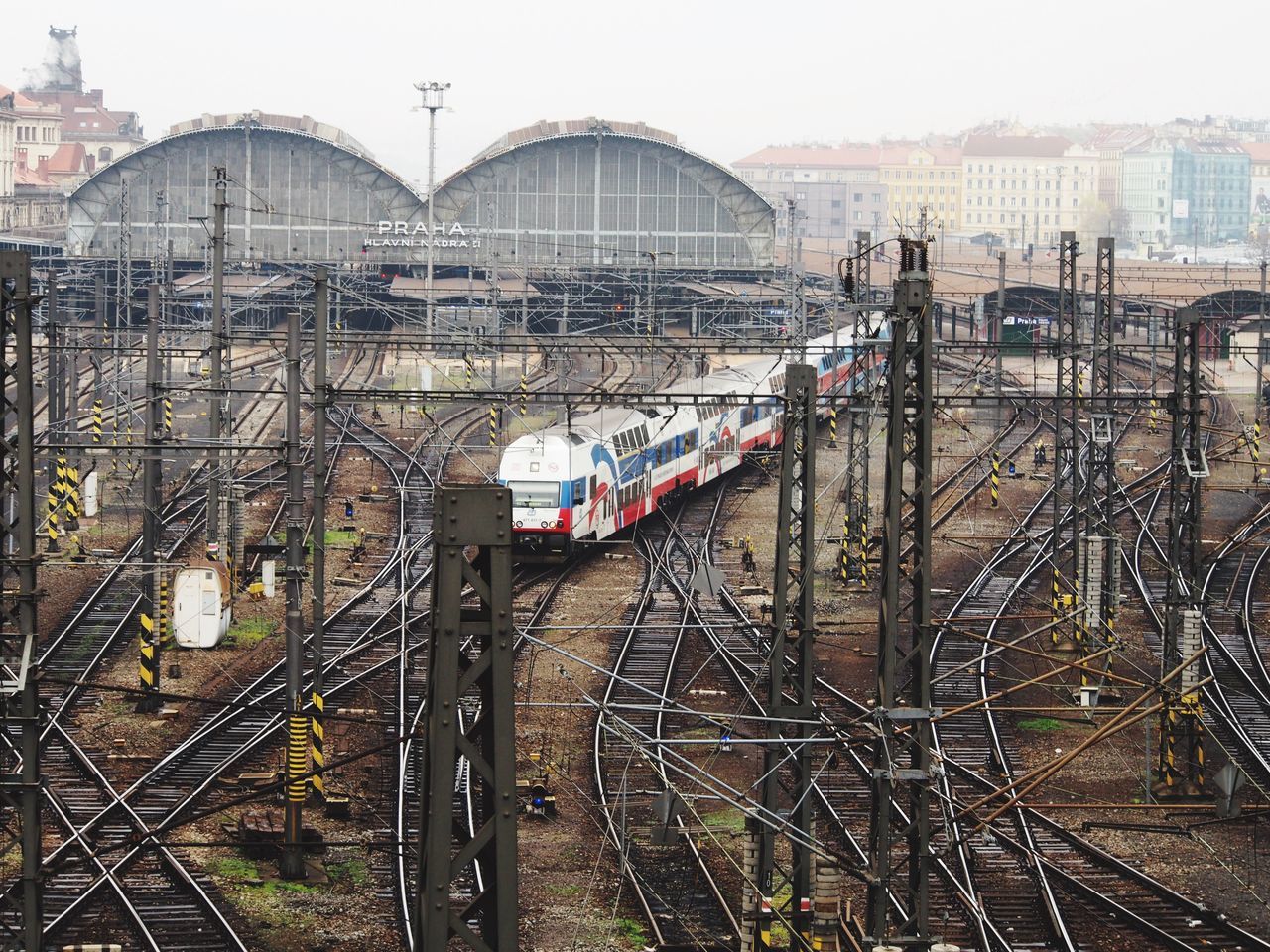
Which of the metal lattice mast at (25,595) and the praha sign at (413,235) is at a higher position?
the praha sign at (413,235)

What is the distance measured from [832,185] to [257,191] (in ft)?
323

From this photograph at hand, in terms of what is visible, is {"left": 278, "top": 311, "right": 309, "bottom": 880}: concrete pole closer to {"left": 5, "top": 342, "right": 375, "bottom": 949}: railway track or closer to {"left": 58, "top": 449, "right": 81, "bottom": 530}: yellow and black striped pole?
{"left": 5, "top": 342, "right": 375, "bottom": 949}: railway track

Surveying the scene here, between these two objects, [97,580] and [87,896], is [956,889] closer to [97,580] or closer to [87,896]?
[87,896]

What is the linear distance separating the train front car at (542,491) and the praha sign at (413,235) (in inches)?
1802

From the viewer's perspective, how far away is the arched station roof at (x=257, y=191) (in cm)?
7500

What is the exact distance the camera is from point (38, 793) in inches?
508

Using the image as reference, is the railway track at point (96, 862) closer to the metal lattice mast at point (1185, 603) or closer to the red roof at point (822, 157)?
the metal lattice mast at point (1185, 603)

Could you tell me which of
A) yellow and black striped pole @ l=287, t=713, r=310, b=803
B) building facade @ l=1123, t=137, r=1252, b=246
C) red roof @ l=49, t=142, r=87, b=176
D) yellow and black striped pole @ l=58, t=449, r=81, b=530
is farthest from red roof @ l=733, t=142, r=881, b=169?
yellow and black striped pole @ l=287, t=713, r=310, b=803

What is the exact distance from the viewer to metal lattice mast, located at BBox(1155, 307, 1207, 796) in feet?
66.9

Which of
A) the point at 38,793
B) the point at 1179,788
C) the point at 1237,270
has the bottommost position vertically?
the point at 1179,788

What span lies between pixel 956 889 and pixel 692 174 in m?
61.7

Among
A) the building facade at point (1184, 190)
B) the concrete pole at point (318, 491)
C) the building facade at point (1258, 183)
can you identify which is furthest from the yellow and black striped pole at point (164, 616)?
the building facade at point (1258, 183)

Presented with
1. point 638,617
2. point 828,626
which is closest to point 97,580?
point 638,617

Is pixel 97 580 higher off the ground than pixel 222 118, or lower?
lower
